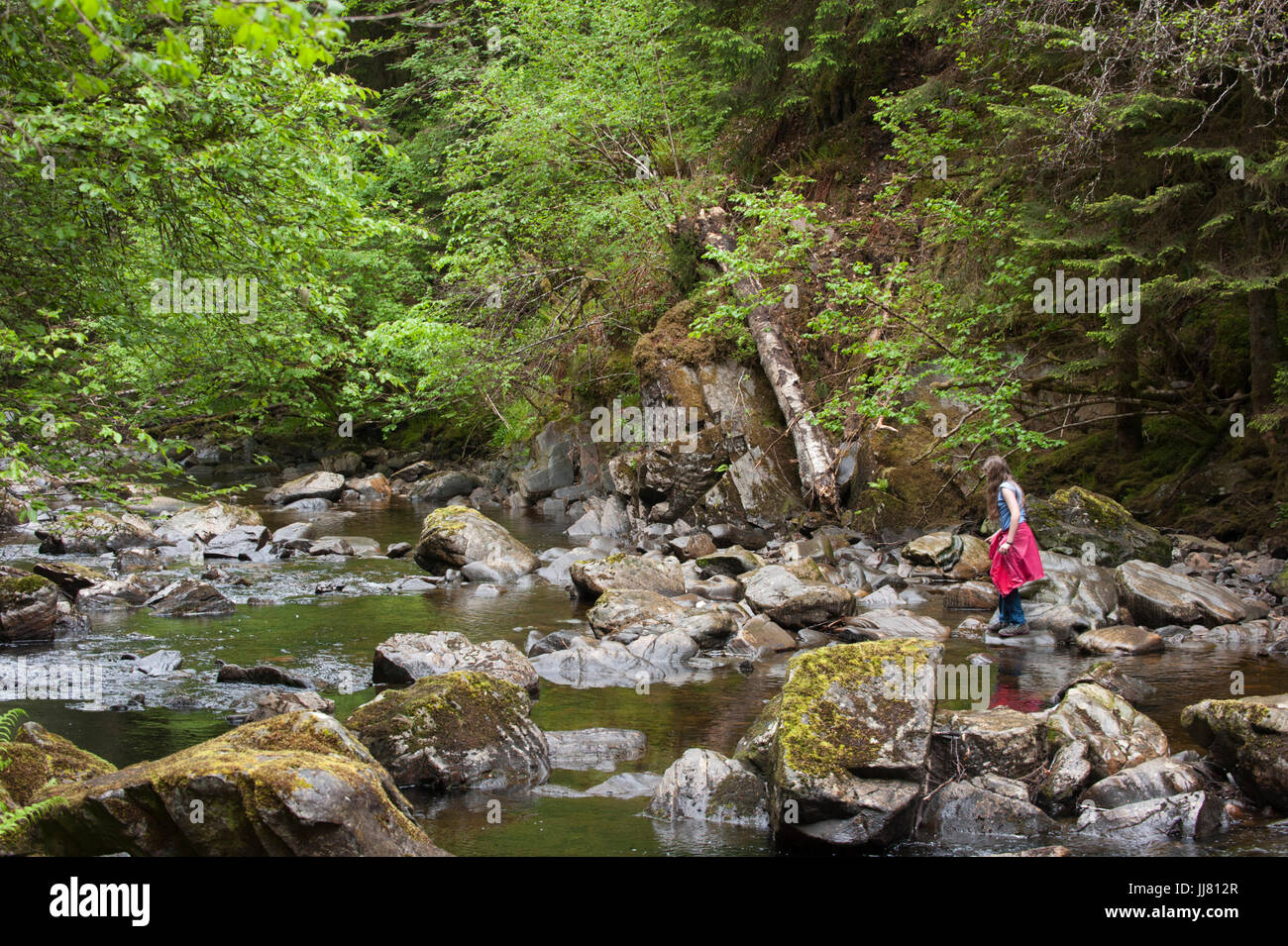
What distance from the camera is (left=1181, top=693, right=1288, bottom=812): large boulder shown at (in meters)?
6.14

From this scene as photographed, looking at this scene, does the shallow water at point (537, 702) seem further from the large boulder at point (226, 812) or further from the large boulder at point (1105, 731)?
the large boulder at point (226, 812)

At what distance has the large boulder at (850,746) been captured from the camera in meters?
5.89

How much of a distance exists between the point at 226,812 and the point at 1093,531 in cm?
1117

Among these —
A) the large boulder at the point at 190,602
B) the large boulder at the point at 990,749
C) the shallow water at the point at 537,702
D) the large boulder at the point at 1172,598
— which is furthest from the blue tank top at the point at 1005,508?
the large boulder at the point at 190,602

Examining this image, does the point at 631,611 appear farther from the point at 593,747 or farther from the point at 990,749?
the point at 990,749

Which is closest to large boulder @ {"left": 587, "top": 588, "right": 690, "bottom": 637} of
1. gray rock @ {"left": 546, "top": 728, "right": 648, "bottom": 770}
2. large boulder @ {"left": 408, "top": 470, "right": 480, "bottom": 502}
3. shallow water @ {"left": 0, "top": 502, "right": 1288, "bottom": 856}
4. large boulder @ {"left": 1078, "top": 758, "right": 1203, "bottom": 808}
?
shallow water @ {"left": 0, "top": 502, "right": 1288, "bottom": 856}

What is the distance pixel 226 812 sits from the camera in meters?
4.88

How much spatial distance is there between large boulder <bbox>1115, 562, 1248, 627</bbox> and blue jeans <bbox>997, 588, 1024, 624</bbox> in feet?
4.15

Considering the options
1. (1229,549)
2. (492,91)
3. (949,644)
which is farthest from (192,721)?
(492,91)

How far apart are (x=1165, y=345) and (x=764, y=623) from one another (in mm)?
7557

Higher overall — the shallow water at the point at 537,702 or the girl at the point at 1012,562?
the girl at the point at 1012,562

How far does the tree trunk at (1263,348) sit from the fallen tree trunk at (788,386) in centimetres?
568

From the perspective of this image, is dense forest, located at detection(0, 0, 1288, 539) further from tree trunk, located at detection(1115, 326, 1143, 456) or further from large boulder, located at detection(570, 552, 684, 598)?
large boulder, located at detection(570, 552, 684, 598)
